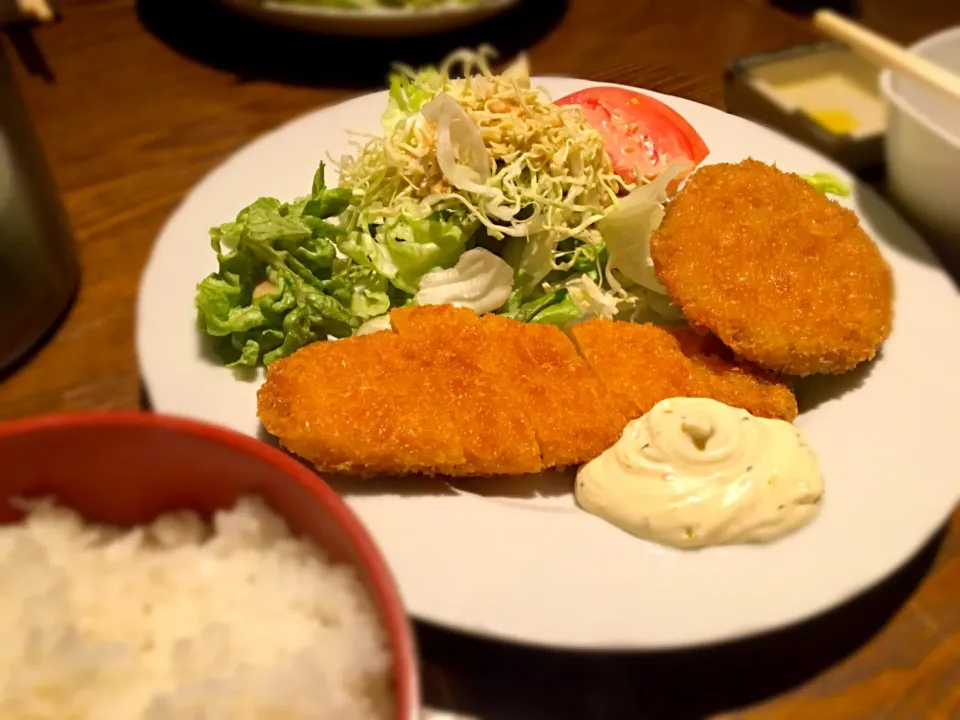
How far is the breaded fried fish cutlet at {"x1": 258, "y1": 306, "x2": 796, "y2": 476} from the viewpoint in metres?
1.33

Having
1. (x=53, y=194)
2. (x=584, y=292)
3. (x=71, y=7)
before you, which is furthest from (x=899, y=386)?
(x=71, y=7)

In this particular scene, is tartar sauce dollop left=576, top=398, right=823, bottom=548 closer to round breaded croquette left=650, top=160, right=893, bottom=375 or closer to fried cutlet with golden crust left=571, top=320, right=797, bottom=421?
fried cutlet with golden crust left=571, top=320, right=797, bottom=421

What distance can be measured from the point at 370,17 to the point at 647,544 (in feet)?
5.87

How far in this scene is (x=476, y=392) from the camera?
1416 mm

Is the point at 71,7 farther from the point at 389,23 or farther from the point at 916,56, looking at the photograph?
the point at 916,56

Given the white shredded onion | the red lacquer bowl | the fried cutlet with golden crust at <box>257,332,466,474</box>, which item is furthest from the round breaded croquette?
the red lacquer bowl

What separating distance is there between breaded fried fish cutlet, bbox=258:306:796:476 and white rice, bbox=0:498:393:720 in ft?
1.52

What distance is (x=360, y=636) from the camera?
0.77 metres

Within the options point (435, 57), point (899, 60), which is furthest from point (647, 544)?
point (435, 57)

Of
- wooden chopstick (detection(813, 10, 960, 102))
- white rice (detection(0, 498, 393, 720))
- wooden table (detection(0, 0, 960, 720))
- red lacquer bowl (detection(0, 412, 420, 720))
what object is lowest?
wooden table (detection(0, 0, 960, 720))

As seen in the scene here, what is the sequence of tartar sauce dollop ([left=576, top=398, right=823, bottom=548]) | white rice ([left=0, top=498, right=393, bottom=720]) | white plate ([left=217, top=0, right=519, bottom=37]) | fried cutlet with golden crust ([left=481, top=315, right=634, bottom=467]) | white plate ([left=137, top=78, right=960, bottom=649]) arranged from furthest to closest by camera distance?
white plate ([left=217, top=0, right=519, bottom=37]), fried cutlet with golden crust ([left=481, top=315, right=634, bottom=467]), tartar sauce dollop ([left=576, top=398, right=823, bottom=548]), white plate ([left=137, top=78, right=960, bottom=649]), white rice ([left=0, top=498, right=393, bottom=720])

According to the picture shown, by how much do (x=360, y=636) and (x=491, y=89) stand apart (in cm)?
148

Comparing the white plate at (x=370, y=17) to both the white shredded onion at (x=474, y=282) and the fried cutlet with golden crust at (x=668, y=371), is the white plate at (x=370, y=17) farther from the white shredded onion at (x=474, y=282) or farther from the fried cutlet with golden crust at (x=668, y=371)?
the fried cutlet with golden crust at (x=668, y=371)

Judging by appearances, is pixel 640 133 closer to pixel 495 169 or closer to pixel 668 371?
pixel 495 169
